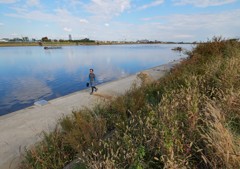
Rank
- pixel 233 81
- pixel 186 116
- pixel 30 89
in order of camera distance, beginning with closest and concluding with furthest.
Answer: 1. pixel 186 116
2. pixel 233 81
3. pixel 30 89

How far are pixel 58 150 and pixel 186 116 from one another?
9.41 feet

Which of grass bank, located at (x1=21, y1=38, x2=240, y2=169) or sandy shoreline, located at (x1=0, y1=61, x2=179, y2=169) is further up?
grass bank, located at (x1=21, y1=38, x2=240, y2=169)

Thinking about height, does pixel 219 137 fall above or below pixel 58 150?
above

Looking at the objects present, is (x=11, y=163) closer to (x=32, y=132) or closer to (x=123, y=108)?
(x=32, y=132)

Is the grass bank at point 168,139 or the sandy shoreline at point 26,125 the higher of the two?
the grass bank at point 168,139

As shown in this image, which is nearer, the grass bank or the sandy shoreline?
the grass bank

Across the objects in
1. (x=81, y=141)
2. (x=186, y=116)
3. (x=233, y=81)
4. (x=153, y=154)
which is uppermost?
(x=233, y=81)

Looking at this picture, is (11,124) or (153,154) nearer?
(153,154)

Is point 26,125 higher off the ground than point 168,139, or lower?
lower

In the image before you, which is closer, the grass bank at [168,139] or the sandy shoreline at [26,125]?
the grass bank at [168,139]

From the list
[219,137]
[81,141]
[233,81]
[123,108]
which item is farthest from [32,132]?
[233,81]

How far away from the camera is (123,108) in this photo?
4828 mm

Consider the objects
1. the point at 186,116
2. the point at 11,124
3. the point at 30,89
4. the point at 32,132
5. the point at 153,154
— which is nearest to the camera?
the point at 153,154

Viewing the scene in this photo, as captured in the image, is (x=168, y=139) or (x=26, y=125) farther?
(x=26, y=125)
